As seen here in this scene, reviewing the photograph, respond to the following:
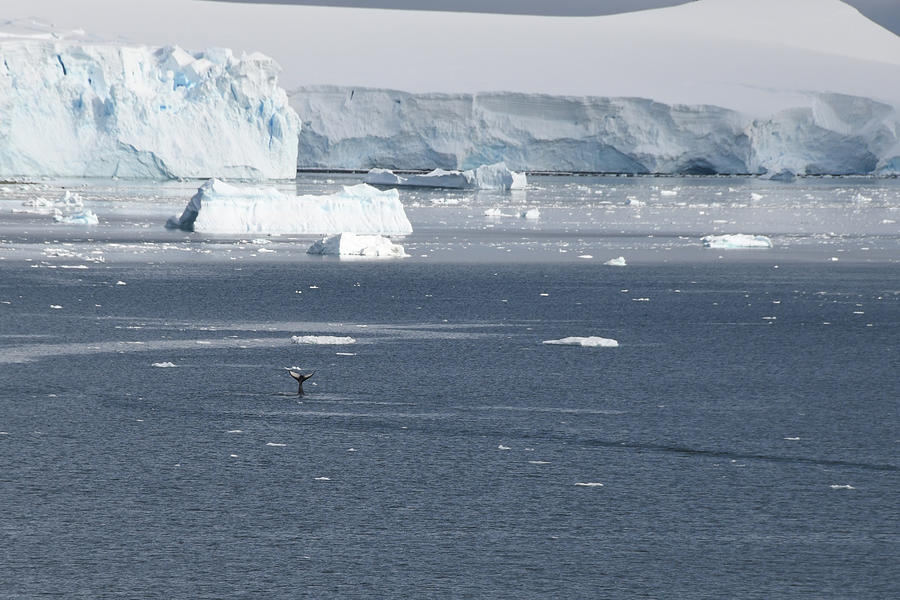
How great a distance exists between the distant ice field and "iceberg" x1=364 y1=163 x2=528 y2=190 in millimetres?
567

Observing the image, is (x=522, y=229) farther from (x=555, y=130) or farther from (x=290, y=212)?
(x=555, y=130)

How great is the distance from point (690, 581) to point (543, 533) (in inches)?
31.1

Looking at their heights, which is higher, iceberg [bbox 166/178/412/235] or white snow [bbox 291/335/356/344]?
iceberg [bbox 166/178/412/235]

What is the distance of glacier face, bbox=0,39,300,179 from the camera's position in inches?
1864

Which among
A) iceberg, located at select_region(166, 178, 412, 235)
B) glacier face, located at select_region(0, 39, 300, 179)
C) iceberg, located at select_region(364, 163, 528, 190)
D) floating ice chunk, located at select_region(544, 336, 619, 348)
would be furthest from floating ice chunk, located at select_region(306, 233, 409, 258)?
iceberg, located at select_region(364, 163, 528, 190)

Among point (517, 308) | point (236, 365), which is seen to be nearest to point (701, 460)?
point (236, 365)

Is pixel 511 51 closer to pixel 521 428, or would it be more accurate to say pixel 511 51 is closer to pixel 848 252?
pixel 848 252

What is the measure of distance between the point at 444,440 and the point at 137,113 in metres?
42.8

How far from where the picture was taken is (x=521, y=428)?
7895 millimetres

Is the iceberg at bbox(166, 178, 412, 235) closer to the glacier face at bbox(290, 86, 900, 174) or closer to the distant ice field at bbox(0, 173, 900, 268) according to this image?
the distant ice field at bbox(0, 173, 900, 268)

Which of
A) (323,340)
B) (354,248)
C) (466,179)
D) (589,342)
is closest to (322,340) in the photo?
(323,340)

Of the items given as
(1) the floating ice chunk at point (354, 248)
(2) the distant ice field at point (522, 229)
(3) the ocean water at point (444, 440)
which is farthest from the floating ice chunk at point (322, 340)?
(1) the floating ice chunk at point (354, 248)

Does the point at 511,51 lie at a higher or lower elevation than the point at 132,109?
higher

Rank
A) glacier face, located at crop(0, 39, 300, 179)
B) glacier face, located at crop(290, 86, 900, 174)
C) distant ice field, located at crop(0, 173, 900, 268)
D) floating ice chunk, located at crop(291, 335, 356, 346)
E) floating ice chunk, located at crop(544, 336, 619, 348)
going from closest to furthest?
1. floating ice chunk, located at crop(291, 335, 356, 346)
2. floating ice chunk, located at crop(544, 336, 619, 348)
3. distant ice field, located at crop(0, 173, 900, 268)
4. glacier face, located at crop(0, 39, 300, 179)
5. glacier face, located at crop(290, 86, 900, 174)
